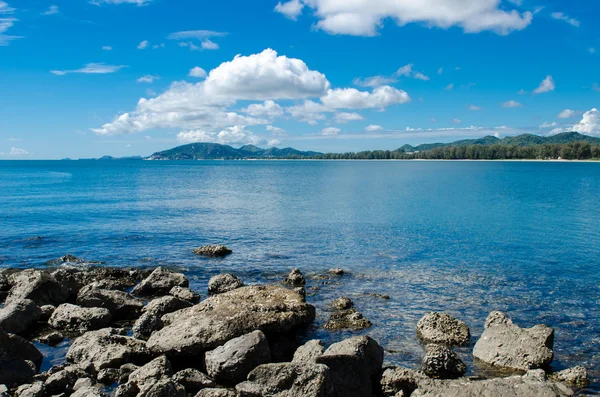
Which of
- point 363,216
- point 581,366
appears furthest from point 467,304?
point 363,216

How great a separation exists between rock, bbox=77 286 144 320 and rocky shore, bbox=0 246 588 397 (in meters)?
0.05

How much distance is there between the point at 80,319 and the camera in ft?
70.0

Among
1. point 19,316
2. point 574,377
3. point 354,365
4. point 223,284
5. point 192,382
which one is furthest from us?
point 223,284

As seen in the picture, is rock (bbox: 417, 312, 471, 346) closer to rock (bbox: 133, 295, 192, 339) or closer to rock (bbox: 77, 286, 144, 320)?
rock (bbox: 133, 295, 192, 339)

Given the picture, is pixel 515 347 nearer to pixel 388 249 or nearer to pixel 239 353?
pixel 239 353

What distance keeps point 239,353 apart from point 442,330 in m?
9.70

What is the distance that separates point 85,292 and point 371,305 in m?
15.5

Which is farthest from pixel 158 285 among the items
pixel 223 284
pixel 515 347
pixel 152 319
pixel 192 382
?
pixel 515 347

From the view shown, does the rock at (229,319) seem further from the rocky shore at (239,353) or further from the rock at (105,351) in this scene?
the rock at (105,351)

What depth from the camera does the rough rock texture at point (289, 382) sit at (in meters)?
12.6

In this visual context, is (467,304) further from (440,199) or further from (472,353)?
(440,199)

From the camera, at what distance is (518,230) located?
160 ft

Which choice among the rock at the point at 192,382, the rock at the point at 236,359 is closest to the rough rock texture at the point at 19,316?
the rock at the point at 192,382

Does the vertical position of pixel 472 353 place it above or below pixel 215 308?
below
